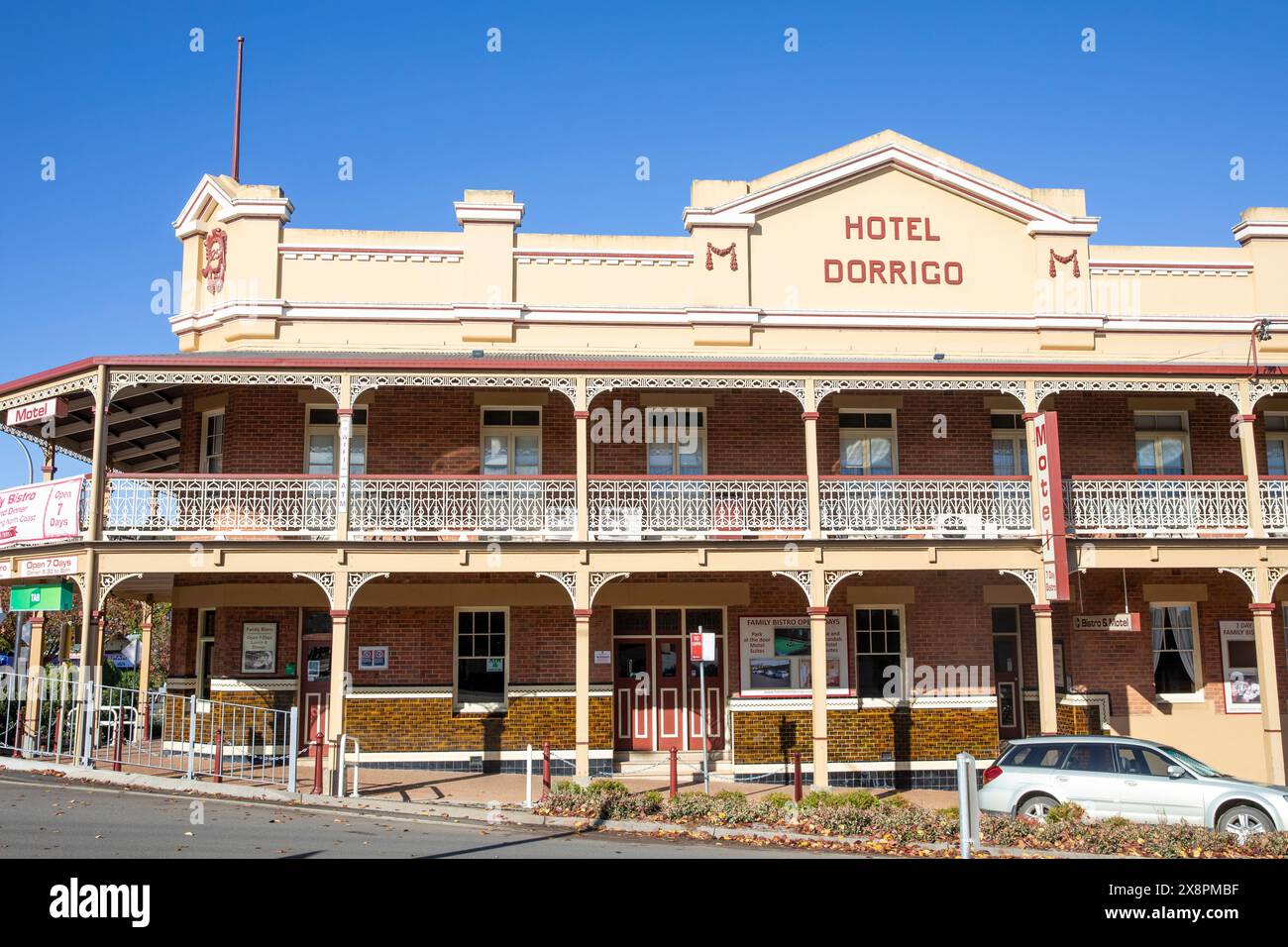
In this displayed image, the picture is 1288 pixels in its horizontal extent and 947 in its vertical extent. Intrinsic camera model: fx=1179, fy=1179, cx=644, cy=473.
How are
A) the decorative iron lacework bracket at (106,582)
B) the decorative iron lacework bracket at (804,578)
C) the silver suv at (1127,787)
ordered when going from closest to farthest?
the silver suv at (1127,787) → the decorative iron lacework bracket at (106,582) → the decorative iron lacework bracket at (804,578)

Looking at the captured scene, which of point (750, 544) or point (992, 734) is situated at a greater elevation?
point (750, 544)

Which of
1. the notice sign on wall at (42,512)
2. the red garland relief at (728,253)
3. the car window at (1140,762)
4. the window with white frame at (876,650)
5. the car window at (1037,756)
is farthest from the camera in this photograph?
the red garland relief at (728,253)

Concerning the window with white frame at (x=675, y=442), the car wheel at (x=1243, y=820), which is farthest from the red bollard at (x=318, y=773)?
the car wheel at (x=1243, y=820)

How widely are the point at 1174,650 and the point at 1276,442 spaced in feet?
14.3

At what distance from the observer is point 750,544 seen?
59.4ft

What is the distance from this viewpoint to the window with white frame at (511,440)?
66.9ft

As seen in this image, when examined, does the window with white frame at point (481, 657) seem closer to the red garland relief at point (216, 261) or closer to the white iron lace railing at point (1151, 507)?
the red garland relief at point (216, 261)

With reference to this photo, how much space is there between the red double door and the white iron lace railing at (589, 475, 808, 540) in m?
2.79

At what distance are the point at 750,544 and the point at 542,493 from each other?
334 cm

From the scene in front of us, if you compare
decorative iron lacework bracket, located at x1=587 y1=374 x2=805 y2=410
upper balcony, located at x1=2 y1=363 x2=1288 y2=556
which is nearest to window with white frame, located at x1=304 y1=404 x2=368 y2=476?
upper balcony, located at x1=2 y1=363 x2=1288 y2=556

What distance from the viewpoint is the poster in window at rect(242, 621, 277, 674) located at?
19859 mm

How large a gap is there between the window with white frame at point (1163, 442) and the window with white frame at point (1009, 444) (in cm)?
209
